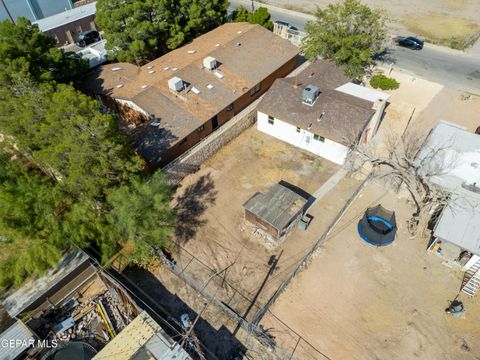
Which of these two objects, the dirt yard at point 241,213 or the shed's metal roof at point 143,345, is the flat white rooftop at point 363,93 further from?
the shed's metal roof at point 143,345

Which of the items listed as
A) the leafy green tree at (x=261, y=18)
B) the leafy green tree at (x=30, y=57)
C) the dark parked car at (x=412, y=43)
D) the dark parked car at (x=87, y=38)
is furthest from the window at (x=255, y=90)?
the dark parked car at (x=87, y=38)

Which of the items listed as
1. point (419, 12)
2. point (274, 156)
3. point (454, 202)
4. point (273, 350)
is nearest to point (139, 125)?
point (274, 156)

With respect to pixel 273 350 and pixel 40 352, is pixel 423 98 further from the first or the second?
pixel 40 352

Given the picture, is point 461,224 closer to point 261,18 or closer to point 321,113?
point 321,113

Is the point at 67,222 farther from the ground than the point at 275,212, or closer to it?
farther from the ground

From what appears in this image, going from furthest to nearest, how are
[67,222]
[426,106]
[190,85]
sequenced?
1. [426,106]
2. [190,85]
3. [67,222]

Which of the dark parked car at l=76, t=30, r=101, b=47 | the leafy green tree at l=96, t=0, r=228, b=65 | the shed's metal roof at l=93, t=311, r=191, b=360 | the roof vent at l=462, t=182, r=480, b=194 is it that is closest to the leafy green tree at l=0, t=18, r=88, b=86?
the leafy green tree at l=96, t=0, r=228, b=65

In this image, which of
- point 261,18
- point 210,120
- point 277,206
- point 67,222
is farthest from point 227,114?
point 261,18
